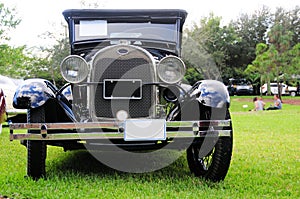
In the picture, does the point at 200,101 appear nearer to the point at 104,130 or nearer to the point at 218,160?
the point at 218,160

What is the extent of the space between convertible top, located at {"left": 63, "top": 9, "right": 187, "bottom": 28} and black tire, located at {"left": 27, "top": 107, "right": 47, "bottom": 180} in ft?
5.83

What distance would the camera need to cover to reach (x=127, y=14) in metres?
5.45

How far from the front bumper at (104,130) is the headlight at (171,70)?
61 centimetres

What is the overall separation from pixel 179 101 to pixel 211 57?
95.9ft

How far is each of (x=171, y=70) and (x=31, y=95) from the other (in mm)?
1494

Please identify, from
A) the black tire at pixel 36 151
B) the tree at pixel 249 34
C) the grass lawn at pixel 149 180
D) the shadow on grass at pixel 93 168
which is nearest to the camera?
the grass lawn at pixel 149 180

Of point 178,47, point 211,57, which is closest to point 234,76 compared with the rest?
point 211,57

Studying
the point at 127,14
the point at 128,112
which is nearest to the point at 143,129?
the point at 128,112

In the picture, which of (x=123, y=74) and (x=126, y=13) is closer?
(x=123, y=74)

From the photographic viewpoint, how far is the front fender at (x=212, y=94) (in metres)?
4.08

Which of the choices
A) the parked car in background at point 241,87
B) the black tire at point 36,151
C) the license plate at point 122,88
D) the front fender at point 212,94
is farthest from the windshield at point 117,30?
the parked car in background at point 241,87

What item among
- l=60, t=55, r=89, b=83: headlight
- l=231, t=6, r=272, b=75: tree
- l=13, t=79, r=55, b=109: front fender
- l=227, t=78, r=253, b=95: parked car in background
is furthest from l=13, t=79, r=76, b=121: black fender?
l=231, t=6, r=272, b=75: tree

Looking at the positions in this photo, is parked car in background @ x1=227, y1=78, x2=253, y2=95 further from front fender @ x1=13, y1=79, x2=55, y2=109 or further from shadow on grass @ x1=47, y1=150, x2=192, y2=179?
front fender @ x1=13, y1=79, x2=55, y2=109

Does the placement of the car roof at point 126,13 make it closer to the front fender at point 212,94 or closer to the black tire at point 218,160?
the front fender at point 212,94
